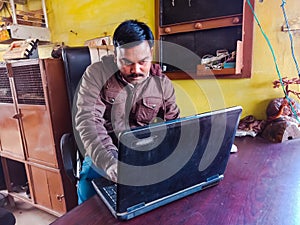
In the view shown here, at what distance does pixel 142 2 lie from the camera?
169cm

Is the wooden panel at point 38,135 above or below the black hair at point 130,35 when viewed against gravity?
below

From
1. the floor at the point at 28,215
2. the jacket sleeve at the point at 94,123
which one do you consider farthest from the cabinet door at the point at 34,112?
the jacket sleeve at the point at 94,123

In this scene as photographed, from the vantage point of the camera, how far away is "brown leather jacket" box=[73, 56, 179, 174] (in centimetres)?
92

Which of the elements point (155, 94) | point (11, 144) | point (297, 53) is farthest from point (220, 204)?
point (11, 144)

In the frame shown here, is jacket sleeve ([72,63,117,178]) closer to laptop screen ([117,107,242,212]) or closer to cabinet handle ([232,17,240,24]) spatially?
laptop screen ([117,107,242,212])

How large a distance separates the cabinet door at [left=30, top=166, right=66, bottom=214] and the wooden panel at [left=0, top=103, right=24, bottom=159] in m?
0.23

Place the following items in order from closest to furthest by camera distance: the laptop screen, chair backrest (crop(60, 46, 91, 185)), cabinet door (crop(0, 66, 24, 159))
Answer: the laptop screen → chair backrest (crop(60, 46, 91, 185)) → cabinet door (crop(0, 66, 24, 159))

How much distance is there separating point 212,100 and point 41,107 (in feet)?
3.96

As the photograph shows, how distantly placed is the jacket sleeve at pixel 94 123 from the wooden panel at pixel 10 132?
1088 millimetres

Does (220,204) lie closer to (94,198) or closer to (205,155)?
(205,155)

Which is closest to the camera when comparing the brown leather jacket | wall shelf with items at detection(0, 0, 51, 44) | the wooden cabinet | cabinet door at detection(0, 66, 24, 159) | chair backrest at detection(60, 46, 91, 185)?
the brown leather jacket

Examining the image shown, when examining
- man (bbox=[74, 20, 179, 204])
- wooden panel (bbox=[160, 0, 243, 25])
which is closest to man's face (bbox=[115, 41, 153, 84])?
man (bbox=[74, 20, 179, 204])

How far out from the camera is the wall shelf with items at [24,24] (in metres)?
2.00

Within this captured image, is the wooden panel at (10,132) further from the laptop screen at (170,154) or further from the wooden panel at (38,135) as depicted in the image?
the laptop screen at (170,154)
